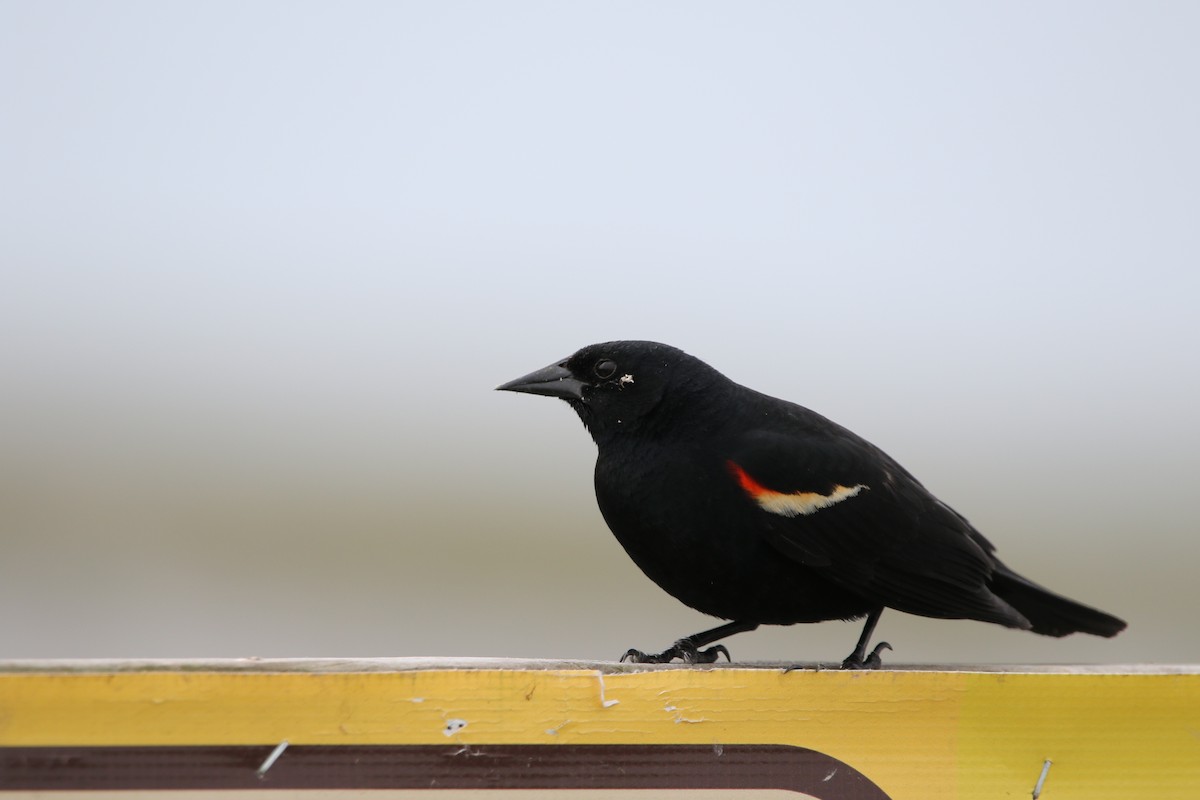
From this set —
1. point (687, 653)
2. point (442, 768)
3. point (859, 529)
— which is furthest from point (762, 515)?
point (442, 768)

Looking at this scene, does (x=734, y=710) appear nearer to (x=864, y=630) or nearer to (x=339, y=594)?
(x=864, y=630)

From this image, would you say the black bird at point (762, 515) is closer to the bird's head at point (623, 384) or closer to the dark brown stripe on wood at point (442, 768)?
the bird's head at point (623, 384)

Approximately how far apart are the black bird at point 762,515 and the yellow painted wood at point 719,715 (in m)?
0.55

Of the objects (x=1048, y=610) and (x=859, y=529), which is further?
(x=1048, y=610)

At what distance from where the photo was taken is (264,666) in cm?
203

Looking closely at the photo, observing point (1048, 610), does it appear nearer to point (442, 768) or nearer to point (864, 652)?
point (864, 652)

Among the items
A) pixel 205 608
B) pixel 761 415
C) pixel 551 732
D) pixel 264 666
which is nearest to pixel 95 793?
pixel 264 666

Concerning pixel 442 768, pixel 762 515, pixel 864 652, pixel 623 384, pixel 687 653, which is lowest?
pixel 442 768

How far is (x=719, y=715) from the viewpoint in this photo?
2.19m

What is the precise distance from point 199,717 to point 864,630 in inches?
64.5

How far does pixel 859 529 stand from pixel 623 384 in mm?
729

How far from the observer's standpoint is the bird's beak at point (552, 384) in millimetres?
3352

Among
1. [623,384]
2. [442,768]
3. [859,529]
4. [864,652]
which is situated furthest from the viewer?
[623,384]

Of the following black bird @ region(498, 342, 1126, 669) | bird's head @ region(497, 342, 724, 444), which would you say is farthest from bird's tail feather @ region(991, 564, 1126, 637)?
bird's head @ region(497, 342, 724, 444)
